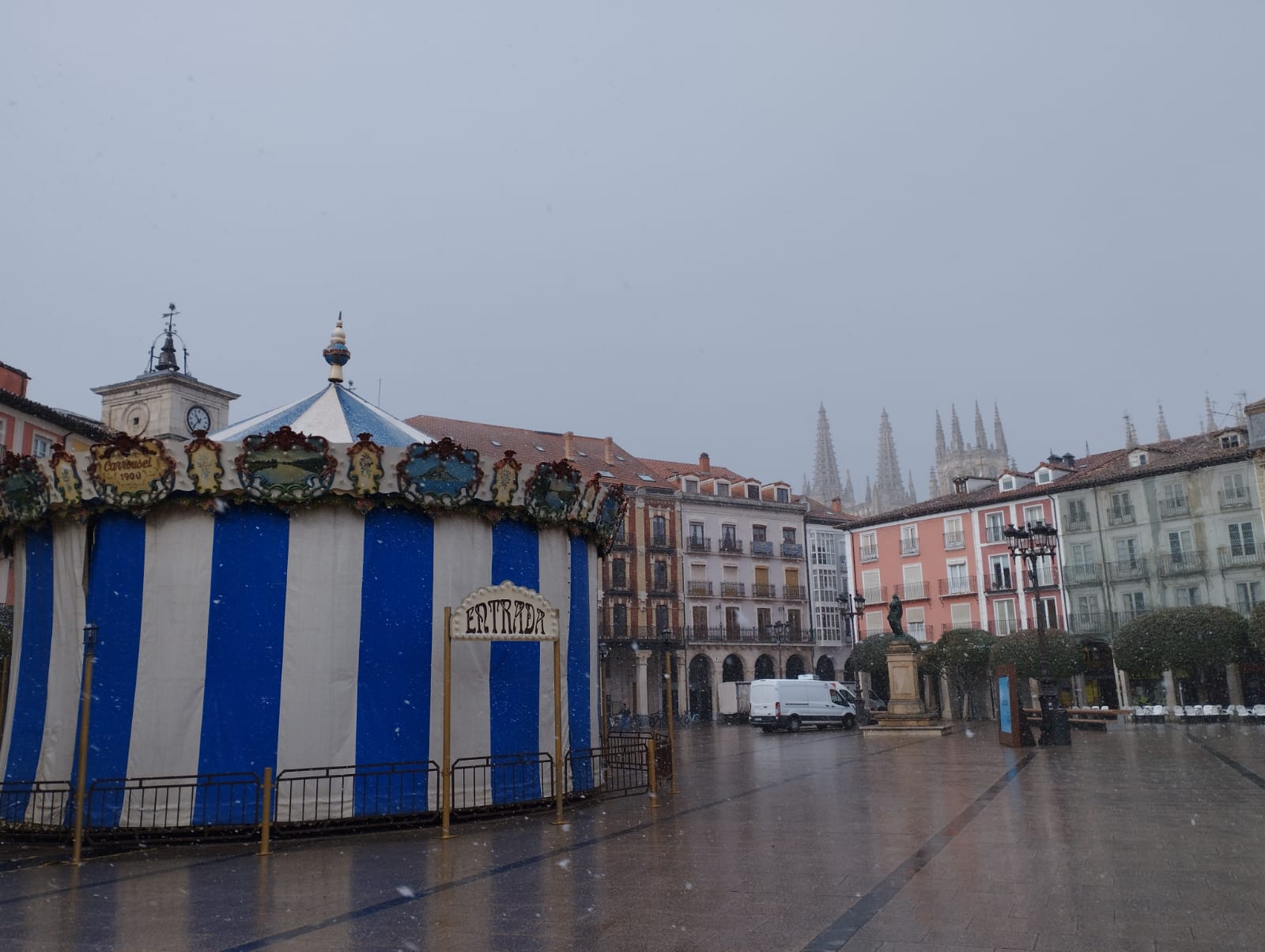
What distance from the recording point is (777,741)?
3075cm

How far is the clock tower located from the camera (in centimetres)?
4891

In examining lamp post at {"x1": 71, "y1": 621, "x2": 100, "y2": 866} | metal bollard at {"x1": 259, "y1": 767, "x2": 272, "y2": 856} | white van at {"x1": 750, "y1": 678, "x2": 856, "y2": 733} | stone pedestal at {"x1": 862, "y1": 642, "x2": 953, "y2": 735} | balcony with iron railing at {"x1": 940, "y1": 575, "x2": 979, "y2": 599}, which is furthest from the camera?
balcony with iron railing at {"x1": 940, "y1": 575, "x2": 979, "y2": 599}

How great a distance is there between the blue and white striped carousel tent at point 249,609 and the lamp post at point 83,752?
58 cm

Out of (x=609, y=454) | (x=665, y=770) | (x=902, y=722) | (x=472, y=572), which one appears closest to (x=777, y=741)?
(x=902, y=722)

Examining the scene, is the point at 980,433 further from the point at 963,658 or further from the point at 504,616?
the point at 504,616

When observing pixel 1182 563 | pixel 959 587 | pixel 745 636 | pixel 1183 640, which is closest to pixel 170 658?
pixel 1183 640

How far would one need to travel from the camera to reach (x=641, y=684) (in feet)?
180

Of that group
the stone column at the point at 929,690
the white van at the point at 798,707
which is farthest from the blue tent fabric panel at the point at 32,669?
the stone column at the point at 929,690

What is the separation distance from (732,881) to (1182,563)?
150ft

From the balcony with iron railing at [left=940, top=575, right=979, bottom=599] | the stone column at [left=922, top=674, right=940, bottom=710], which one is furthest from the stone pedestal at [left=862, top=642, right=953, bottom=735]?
the stone column at [left=922, top=674, right=940, bottom=710]

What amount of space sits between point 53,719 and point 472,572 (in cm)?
547

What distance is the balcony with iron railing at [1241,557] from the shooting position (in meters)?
44.4

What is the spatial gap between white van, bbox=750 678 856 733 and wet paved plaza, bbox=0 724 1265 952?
23.3 m

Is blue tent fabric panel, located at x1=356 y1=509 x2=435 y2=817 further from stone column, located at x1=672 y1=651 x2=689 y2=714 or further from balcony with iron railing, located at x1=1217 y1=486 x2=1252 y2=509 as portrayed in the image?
balcony with iron railing, located at x1=1217 y1=486 x2=1252 y2=509
